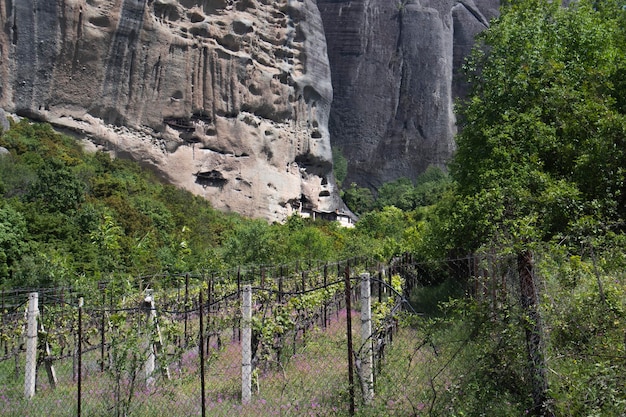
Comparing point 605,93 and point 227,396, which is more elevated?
point 605,93

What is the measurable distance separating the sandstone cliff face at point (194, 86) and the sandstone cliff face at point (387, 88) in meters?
9.36

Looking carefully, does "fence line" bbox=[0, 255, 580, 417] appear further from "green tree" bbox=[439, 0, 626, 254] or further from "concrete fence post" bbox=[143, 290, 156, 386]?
"green tree" bbox=[439, 0, 626, 254]

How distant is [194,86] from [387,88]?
21.0m

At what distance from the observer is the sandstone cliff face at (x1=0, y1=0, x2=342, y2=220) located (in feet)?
105

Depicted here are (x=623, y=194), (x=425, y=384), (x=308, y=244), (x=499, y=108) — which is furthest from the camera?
(x=308, y=244)

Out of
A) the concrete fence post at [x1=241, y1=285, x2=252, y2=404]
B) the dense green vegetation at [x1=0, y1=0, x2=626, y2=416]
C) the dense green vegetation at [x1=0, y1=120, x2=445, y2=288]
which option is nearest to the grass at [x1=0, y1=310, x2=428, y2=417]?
the concrete fence post at [x1=241, y1=285, x2=252, y2=404]

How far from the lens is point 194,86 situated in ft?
120

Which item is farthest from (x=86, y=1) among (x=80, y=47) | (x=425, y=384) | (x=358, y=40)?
(x=425, y=384)

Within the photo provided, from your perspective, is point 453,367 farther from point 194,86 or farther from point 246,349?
point 194,86

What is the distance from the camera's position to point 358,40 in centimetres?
5259

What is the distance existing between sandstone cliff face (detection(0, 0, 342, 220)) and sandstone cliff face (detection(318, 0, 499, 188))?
9362 mm

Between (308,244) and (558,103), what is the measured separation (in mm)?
16619

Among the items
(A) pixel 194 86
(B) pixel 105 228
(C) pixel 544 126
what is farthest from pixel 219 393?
(A) pixel 194 86

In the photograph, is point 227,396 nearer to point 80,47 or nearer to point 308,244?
point 308,244
